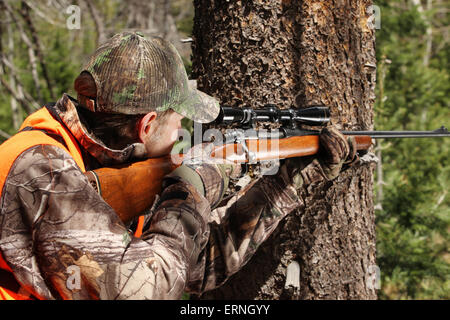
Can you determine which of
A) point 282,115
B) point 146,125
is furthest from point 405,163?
point 146,125

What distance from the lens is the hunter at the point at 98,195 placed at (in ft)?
5.63

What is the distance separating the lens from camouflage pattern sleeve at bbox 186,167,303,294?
2590 millimetres

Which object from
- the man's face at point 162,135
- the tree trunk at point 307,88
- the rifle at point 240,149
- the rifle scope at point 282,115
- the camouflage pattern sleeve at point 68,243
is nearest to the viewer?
the camouflage pattern sleeve at point 68,243

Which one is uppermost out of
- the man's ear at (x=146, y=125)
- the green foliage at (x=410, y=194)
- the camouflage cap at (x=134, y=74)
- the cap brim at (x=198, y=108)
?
the camouflage cap at (x=134, y=74)

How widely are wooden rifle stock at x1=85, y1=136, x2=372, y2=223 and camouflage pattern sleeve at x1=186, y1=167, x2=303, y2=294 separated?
24 cm

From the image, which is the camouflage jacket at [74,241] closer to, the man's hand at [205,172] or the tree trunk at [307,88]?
the man's hand at [205,172]

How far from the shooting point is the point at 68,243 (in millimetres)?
1693

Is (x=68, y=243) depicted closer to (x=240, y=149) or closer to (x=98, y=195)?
(x=98, y=195)

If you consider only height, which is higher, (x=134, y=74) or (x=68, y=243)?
(x=134, y=74)

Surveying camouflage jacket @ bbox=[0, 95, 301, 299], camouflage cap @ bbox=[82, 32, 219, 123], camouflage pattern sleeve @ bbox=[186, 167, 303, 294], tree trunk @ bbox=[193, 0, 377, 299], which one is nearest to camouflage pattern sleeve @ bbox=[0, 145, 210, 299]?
camouflage jacket @ bbox=[0, 95, 301, 299]

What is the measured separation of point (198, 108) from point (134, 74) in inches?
17.6

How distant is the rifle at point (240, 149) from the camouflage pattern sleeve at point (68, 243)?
0.20 metres

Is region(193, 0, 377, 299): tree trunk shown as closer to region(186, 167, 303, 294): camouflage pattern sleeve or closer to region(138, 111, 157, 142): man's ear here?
region(186, 167, 303, 294): camouflage pattern sleeve

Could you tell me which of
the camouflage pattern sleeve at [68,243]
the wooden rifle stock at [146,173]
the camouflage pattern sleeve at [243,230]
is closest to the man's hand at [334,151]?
the wooden rifle stock at [146,173]
